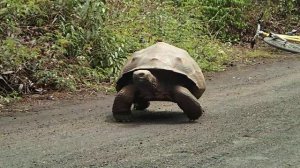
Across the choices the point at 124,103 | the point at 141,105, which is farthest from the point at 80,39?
the point at 124,103

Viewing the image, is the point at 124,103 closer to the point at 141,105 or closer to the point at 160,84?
the point at 160,84

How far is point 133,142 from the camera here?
5273mm

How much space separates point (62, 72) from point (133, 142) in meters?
4.04

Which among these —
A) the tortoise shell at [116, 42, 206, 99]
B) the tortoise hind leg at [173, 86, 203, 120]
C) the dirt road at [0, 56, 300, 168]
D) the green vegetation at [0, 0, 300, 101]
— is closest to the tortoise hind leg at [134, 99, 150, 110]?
the dirt road at [0, 56, 300, 168]

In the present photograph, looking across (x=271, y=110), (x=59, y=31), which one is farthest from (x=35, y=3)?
(x=271, y=110)

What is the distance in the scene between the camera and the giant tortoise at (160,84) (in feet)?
20.6

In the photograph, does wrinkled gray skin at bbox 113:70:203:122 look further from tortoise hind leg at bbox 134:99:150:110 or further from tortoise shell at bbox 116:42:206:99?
tortoise hind leg at bbox 134:99:150:110

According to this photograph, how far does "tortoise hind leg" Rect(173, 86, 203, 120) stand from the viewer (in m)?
6.32

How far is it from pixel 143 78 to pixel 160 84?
1.07ft

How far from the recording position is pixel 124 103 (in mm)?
6395

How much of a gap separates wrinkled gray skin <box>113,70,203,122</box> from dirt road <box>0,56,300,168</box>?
5.9 inches

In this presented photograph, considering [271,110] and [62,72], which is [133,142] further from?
[62,72]

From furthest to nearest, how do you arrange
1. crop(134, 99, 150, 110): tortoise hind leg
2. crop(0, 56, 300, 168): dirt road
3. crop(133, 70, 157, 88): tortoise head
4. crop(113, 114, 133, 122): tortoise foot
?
crop(134, 99, 150, 110): tortoise hind leg
crop(113, 114, 133, 122): tortoise foot
crop(133, 70, 157, 88): tortoise head
crop(0, 56, 300, 168): dirt road

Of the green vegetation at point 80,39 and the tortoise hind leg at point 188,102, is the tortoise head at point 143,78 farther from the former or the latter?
the green vegetation at point 80,39
